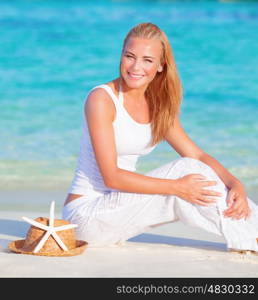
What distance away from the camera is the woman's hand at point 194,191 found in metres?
4.45

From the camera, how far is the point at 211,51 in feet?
54.9

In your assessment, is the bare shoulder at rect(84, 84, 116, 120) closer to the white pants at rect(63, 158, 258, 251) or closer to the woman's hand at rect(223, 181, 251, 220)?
the white pants at rect(63, 158, 258, 251)

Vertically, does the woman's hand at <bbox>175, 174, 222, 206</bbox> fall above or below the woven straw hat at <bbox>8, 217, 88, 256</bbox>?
above

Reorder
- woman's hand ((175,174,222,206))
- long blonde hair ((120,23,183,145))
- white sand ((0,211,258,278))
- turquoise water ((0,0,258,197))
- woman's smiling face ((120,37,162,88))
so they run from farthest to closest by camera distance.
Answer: turquoise water ((0,0,258,197))
long blonde hair ((120,23,183,145))
woman's smiling face ((120,37,162,88))
woman's hand ((175,174,222,206))
white sand ((0,211,258,278))

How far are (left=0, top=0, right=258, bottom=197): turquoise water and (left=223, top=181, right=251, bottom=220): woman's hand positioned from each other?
90.7 inches

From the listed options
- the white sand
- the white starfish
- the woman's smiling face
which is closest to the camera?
the white sand

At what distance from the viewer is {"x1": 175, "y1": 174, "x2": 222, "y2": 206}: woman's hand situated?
4.45 meters

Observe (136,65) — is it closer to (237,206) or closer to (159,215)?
(159,215)

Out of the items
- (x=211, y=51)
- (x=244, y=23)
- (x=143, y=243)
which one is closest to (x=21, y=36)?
(x=211, y=51)

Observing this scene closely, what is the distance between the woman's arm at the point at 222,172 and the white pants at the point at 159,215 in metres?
0.04

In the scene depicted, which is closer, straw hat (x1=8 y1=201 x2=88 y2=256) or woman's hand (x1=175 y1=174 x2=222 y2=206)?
straw hat (x1=8 y1=201 x2=88 y2=256)

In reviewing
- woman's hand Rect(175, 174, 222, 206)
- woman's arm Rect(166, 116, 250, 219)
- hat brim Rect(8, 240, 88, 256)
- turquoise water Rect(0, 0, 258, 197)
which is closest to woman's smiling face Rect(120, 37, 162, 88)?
woman's arm Rect(166, 116, 250, 219)
